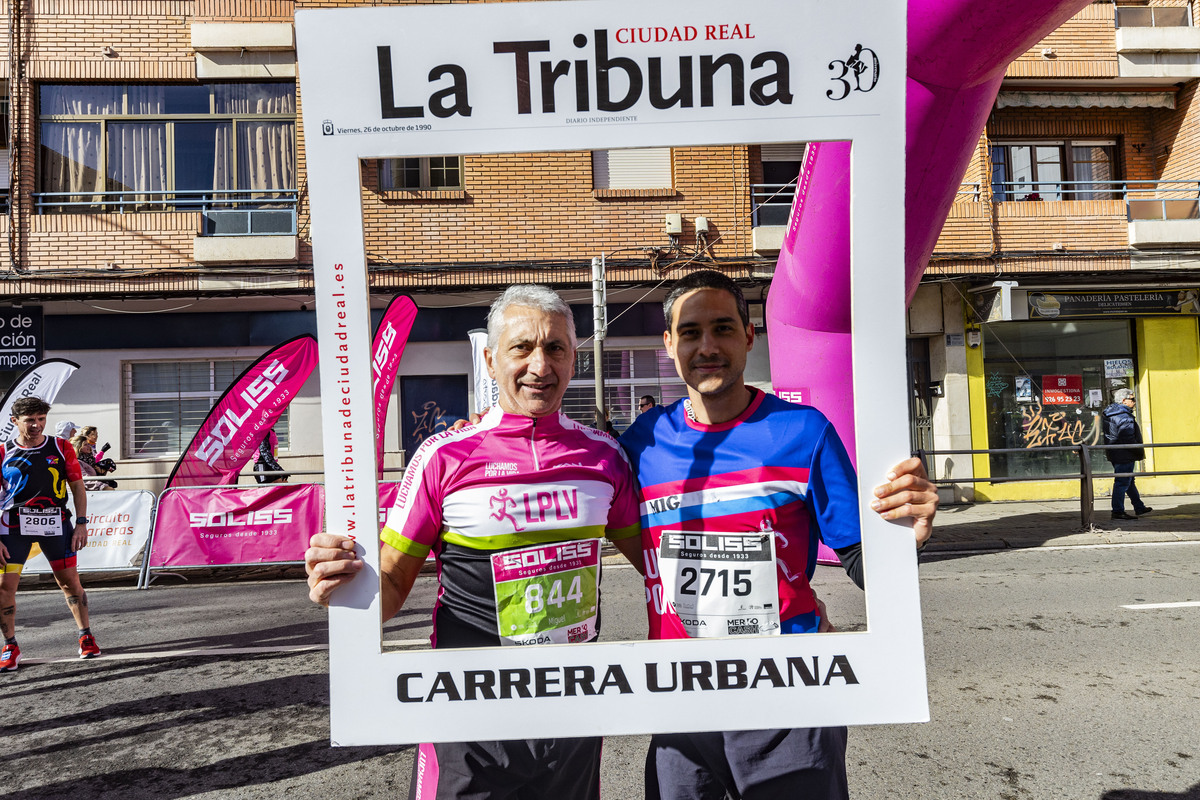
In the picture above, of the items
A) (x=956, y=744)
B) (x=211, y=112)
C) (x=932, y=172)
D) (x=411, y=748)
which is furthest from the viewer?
(x=211, y=112)

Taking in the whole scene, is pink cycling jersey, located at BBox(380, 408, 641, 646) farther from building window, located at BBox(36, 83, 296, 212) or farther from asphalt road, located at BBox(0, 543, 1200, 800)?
building window, located at BBox(36, 83, 296, 212)

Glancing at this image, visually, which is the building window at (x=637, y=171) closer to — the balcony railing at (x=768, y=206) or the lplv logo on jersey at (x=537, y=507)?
the balcony railing at (x=768, y=206)

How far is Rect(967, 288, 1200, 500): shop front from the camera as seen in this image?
1442cm

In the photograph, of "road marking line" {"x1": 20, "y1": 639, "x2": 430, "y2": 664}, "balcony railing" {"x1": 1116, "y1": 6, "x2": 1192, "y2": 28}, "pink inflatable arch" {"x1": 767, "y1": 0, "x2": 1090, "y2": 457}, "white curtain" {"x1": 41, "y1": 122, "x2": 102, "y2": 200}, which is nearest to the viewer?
"pink inflatable arch" {"x1": 767, "y1": 0, "x2": 1090, "y2": 457}

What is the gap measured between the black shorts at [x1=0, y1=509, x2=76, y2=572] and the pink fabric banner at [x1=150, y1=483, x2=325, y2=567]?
2.71 m

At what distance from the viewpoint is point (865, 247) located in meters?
1.57

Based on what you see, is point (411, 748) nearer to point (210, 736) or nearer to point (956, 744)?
point (210, 736)

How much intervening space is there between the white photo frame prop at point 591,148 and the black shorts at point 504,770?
15.8 inches

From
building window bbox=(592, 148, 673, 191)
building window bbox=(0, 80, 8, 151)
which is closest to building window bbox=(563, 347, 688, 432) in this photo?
building window bbox=(592, 148, 673, 191)

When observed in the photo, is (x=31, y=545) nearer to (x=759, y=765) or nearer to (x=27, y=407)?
(x=27, y=407)

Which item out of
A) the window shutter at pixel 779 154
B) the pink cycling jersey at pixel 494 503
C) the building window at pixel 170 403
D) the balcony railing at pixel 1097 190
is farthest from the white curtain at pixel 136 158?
the balcony railing at pixel 1097 190

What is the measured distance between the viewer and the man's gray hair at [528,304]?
6.75ft

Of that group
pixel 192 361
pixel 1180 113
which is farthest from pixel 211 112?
pixel 1180 113

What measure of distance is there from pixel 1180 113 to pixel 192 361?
744 inches
